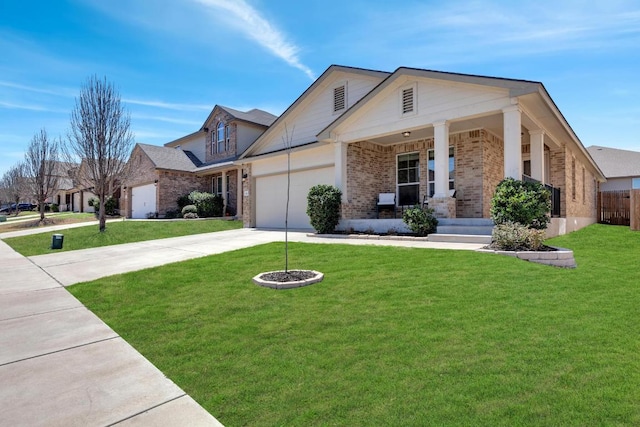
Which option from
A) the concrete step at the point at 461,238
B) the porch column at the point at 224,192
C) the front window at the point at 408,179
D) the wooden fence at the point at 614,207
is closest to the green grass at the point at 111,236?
the porch column at the point at 224,192

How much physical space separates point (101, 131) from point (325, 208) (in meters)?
11.5

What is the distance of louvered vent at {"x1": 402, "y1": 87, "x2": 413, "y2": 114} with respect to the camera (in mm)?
11539

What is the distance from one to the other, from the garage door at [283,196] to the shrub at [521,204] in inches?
290

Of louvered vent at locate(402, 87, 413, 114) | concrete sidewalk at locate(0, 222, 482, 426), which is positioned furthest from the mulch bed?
louvered vent at locate(402, 87, 413, 114)

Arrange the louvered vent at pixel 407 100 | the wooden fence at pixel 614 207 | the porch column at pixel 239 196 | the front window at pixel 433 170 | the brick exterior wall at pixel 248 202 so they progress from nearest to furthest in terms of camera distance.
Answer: the louvered vent at pixel 407 100, the front window at pixel 433 170, the brick exterior wall at pixel 248 202, the wooden fence at pixel 614 207, the porch column at pixel 239 196

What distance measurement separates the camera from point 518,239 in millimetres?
7121

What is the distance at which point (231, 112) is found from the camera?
23.6 m

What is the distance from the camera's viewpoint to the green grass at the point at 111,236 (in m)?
12.2

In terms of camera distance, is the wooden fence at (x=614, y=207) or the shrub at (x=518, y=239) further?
the wooden fence at (x=614, y=207)

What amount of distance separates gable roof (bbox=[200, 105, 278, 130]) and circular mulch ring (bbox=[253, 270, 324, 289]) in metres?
19.2

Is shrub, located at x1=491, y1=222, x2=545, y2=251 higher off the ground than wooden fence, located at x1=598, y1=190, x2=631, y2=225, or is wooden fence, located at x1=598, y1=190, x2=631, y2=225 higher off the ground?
wooden fence, located at x1=598, y1=190, x2=631, y2=225

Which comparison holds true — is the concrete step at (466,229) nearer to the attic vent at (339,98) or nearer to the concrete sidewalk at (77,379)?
the attic vent at (339,98)

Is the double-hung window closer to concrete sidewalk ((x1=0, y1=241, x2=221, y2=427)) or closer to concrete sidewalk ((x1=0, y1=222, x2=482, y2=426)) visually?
concrete sidewalk ((x1=0, y1=222, x2=482, y2=426))

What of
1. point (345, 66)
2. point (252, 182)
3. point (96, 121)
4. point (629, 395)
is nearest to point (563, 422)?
point (629, 395)
